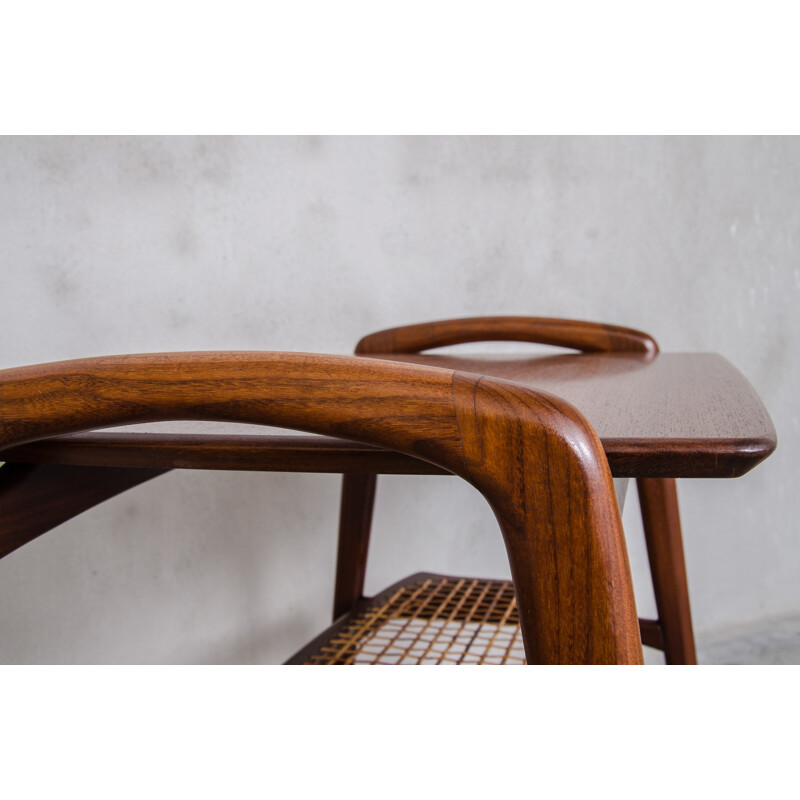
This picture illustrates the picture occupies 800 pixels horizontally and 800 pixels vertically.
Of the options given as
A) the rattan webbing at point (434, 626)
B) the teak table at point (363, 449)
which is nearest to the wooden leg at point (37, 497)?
the teak table at point (363, 449)

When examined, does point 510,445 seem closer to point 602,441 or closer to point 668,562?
point 602,441

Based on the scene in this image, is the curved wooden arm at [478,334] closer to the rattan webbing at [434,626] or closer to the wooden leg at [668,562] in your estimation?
the wooden leg at [668,562]

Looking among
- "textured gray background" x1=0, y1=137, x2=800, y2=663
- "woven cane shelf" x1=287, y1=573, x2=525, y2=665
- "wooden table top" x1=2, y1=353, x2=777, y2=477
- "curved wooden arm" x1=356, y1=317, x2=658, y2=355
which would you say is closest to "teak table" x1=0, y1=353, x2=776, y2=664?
"wooden table top" x1=2, y1=353, x2=777, y2=477

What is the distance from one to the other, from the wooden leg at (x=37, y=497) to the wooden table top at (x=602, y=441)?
0.28 ft

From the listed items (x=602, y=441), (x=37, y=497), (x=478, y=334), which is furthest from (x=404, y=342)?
(x=602, y=441)

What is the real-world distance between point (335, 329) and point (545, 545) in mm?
1278

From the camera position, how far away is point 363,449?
0.36 m

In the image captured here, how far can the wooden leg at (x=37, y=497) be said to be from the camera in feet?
1.54

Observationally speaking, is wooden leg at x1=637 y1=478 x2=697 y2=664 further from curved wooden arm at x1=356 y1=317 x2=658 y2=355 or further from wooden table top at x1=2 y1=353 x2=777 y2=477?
wooden table top at x1=2 y1=353 x2=777 y2=477

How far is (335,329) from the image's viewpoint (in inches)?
59.5

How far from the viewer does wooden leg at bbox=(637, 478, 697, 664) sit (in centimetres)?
95

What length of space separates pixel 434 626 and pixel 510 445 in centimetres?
70

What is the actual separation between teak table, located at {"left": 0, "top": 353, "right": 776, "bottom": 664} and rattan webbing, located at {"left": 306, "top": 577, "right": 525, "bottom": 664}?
0.35m
